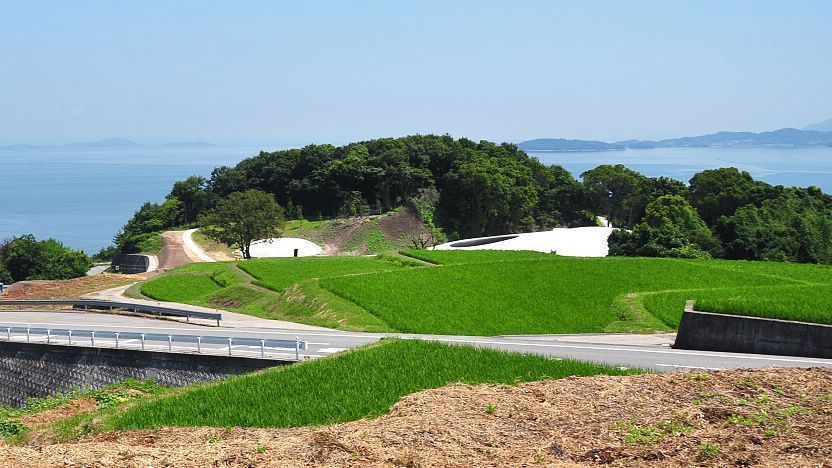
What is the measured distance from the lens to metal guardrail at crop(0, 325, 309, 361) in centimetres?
2186

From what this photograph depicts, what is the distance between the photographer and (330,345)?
2522 cm

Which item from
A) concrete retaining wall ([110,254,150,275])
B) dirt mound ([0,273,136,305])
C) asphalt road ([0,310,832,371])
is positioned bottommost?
concrete retaining wall ([110,254,150,275])

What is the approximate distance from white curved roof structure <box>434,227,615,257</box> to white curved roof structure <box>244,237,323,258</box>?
15075 mm

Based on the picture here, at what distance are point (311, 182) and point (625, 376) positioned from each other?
269 feet

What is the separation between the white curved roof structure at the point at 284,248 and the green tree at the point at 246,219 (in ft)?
22.9

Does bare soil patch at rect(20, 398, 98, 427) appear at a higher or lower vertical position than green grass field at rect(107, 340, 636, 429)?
lower

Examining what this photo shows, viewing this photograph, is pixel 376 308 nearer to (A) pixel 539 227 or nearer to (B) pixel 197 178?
(A) pixel 539 227

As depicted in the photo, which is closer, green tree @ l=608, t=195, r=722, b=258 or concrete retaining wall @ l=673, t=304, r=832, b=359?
concrete retaining wall @ l=673, t=304, r=832, b=359

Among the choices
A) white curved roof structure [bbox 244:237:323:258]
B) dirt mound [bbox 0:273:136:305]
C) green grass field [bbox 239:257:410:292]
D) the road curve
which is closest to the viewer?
green grass field [bbox 239:257:410:292]

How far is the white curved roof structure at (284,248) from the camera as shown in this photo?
7294 centimetres

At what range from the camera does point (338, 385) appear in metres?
16.2

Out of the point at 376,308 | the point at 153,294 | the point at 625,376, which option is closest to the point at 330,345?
the point at 376,308

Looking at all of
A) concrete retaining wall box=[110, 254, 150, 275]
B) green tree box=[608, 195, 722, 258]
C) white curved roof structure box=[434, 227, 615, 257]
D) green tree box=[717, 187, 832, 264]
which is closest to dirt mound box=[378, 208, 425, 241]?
white curved roof structure box=[434, 227, 615, 257]

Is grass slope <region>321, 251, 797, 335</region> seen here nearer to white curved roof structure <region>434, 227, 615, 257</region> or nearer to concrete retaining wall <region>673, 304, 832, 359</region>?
concrete retaining wall <region>673, 304, 832, 359</region>
